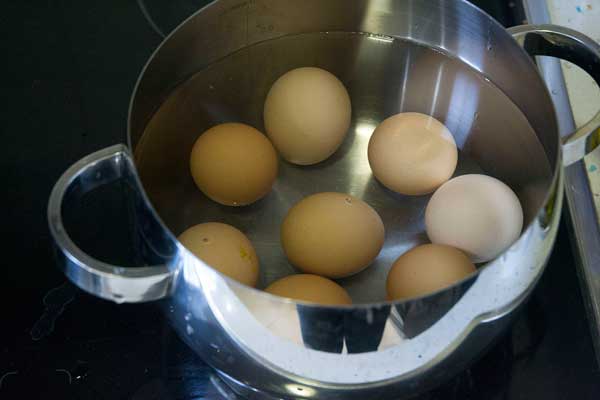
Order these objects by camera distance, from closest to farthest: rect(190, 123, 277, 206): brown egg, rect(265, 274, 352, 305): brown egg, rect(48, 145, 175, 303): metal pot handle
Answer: rect(48, 145, 175, 303): metal pot handle < rect(265, 274, 352, 305): brown egg < rect(190, 123, 277, 206): brown egg

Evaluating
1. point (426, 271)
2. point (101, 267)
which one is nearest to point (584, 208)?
point (426, 271)

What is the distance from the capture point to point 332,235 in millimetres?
822

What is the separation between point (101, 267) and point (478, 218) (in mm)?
437

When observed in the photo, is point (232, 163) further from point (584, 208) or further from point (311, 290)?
point (584, 208)

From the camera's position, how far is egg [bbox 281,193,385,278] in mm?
825

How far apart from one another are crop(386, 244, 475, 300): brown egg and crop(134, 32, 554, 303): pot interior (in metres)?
0.07

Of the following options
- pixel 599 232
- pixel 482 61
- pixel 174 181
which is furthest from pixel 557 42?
pixel 174 181

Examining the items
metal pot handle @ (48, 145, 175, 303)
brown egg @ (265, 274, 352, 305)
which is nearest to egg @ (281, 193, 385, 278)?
brown egg @ (265, 274, 352, 305)

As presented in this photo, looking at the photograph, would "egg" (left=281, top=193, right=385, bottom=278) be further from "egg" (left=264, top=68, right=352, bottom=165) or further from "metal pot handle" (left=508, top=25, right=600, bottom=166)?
"metal pot handle" (left=508, top=25, right=600, bottom=166)

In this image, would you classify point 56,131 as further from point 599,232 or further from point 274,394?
point 599,232

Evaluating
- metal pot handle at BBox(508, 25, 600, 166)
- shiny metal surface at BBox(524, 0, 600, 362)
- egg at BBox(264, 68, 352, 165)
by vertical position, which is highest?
metal pot handle at BBox(508, 25, 600, 166)

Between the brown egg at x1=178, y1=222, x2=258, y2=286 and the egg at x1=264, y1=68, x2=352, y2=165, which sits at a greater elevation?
the egg at x1=264, y1=68, x2=352, y2=165

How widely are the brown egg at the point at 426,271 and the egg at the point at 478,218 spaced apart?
34 mm

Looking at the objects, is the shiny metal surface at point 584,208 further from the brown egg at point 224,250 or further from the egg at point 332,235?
the brown egg at point 224,250
